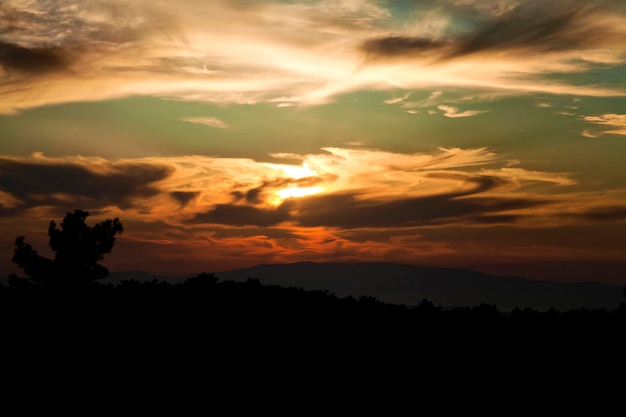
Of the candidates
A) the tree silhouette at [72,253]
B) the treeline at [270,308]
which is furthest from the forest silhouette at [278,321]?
the tree silhouette at [72,253]

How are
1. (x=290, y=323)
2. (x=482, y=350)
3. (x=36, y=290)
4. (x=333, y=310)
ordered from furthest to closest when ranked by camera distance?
(x=36, y=290) → (x=333, y=310) → (x=290, y=323) → (x=482, y=350)

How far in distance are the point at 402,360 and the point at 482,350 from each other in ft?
6.73

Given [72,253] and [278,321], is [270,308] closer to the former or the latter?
[278,321]

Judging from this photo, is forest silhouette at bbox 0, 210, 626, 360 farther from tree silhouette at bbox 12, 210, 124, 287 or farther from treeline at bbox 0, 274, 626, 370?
tree silhouette at bbox 12, 210, 124, 287

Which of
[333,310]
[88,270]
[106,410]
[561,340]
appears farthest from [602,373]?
[88,270]

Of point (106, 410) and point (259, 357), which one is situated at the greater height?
point (259, 357)

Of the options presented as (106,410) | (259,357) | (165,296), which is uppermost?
(165,296)

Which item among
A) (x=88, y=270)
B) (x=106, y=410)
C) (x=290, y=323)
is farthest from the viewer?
(x=88, y=270)

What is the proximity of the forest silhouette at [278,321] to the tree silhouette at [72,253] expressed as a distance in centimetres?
3302

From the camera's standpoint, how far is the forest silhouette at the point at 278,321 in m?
17.0

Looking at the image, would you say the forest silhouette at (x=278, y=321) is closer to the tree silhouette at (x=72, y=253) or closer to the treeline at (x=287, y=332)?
the treeline at (x=287, y=332)

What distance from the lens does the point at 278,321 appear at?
18.0 m

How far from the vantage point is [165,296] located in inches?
781

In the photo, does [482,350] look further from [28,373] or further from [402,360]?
[28,373]
